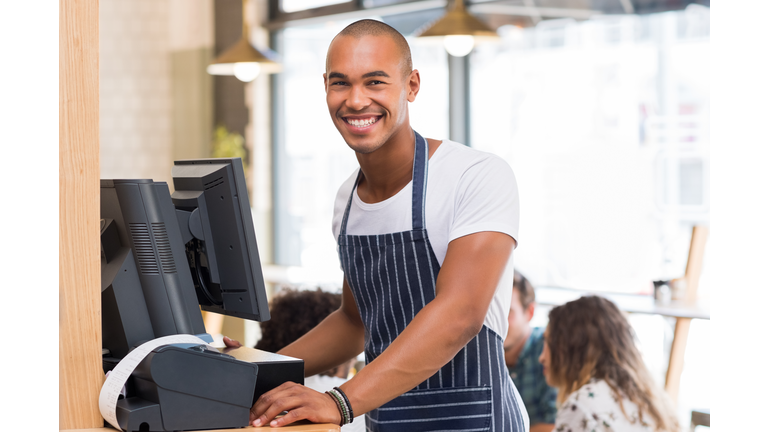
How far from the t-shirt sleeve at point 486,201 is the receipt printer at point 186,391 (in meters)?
0.43

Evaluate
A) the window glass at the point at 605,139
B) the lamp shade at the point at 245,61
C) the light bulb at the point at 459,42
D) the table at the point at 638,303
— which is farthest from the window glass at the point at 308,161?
the light bulb at the point at 459,42

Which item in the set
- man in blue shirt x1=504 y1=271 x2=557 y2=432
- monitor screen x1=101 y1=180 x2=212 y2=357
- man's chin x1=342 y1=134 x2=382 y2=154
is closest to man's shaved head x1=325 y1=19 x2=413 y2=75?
man's chin x1=342 y1=134 x2=382 y2=154

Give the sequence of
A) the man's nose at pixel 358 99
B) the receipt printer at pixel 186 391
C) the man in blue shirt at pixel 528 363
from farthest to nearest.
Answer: the man in blue shirt at pixel 528 363 < the man's nose at pixel 358 99 < the receipt printer at pixel 186 391

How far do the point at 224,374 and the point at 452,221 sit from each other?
505 millimetres

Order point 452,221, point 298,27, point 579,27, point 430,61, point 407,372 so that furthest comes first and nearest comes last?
1. point 298,27
2. point 430,61
3. point 579,27
4. point 452,221
5. point 407,372

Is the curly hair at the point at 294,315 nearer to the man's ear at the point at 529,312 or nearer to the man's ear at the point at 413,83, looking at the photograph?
the man's ear at the point at 529,312

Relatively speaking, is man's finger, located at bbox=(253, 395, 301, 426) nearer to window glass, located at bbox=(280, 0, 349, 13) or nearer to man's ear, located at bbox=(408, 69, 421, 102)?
A: man's ear, located at bbox=(408, 69, 421, 102)

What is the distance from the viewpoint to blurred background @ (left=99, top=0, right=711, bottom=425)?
4.03 meters

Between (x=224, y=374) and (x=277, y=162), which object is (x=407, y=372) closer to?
(x=224, y=374)

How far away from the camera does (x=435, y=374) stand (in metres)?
1.42

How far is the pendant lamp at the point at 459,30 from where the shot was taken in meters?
3.04

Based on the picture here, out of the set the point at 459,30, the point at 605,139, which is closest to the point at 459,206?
the point at 459,30
